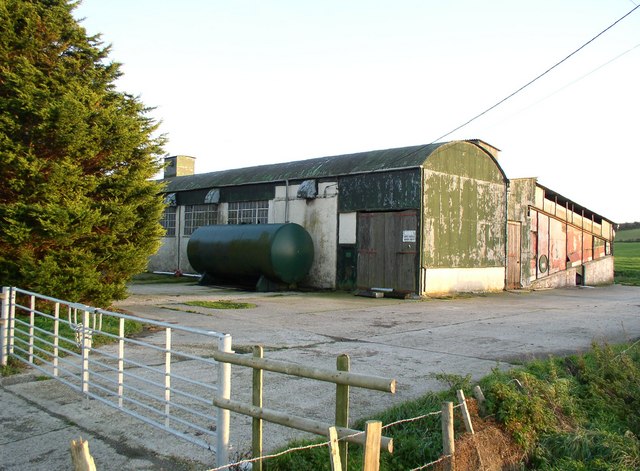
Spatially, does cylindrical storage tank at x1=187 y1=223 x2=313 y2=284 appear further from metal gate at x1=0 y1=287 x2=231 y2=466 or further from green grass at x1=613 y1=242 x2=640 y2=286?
green grass at x1=613 y1=242 x2=640 y2=286

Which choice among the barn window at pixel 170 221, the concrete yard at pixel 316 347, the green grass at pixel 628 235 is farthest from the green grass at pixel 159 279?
the green grass at pixel 628 235

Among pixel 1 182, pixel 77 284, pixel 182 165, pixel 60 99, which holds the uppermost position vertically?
pixel 182 165

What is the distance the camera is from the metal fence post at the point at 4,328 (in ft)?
26.1

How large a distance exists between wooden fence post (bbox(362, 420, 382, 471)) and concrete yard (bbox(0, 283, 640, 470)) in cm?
190

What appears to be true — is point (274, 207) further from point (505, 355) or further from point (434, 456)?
point (434, 456)

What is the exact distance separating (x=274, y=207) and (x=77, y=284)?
1380cm

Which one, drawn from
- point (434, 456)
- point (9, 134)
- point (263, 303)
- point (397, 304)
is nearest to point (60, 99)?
point (9, 134)

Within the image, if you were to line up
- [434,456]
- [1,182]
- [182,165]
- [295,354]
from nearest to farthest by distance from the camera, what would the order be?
[434,456], [295,354], [1,182], [182,165]

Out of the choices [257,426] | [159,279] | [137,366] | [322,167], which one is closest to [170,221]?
[159,279]

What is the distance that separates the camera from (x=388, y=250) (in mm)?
19547

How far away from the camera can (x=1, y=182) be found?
1025 cm

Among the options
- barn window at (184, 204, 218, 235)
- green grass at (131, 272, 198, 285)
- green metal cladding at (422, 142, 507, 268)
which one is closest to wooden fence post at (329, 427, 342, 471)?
green metal cladding at (422, 142, 507, 268)

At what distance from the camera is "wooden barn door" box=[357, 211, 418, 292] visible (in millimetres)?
18969

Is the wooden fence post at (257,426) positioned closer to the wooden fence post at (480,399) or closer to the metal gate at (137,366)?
the metal gate at (137,366)
